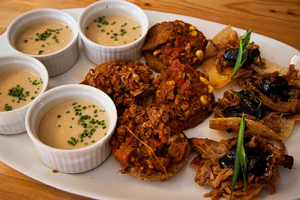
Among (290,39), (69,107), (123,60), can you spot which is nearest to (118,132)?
(69,107)

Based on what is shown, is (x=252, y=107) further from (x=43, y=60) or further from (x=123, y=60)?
(x=43, y=60)

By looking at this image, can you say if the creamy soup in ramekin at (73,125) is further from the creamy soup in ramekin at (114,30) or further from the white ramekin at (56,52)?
the creamy soup in ramekin at (114,30)

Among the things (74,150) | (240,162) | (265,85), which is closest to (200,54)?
(265,85)

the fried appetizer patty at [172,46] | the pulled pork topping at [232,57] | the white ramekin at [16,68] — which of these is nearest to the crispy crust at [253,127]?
the pulled pork topping at [232,57]

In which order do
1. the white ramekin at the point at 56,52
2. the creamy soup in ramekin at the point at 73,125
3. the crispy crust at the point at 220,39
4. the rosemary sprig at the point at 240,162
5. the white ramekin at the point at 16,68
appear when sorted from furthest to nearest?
the crispy crust at the point at 220,39
the white ramekin at the point at 56,52
the white ramekin at the point at 16,68
the creamy soup in ramekin at the point at 73,125
the rosemary sprig at the point at 240,162

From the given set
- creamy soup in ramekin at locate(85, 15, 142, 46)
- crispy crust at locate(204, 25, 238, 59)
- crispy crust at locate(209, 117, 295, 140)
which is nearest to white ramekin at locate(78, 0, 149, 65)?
creamy soup in ramekin at locate(85, 15, 142, 46)
